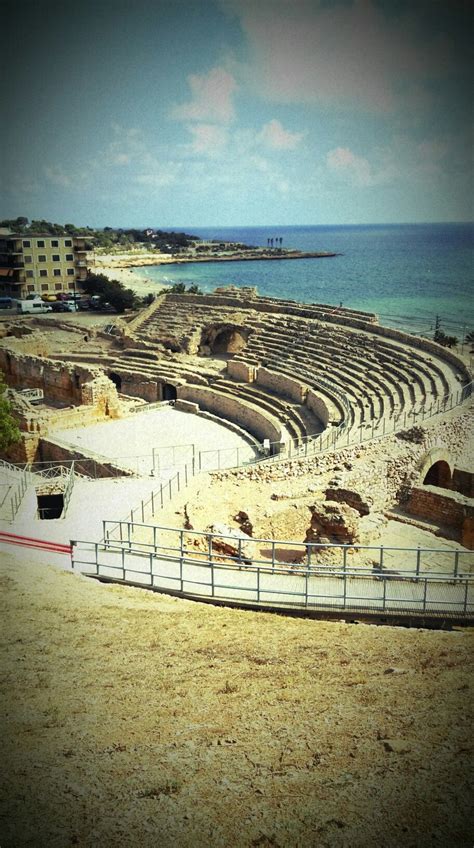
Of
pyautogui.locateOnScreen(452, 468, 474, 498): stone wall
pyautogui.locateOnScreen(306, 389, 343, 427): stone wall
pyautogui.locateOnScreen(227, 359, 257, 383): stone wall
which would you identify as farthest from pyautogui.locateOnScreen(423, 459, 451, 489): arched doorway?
pyautogui.locateOnScreen(227, 359, 257, 383): stone wall

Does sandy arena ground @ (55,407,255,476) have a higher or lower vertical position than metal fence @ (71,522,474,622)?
lower

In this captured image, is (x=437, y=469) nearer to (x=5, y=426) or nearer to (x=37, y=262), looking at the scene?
(x=5, y=426)

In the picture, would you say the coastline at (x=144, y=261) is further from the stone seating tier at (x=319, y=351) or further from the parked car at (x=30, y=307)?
the stone seating tier at (x=319, y=351)

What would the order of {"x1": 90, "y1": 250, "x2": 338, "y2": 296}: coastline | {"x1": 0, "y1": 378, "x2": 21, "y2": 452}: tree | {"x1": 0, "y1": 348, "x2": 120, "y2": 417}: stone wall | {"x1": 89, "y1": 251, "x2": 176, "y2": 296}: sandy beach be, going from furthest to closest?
{"x1": 90, "y1": 250, "x2": 338, "y2": 296}: coastline → {"x1": 89, "y1": 251, "x2": 176, "y2": 296}: sandy beach → {"x1": 0, "y1": 348, "x2": 120, "y2": 417}: stone wall → {"x1": 0, "y1": 378, "x2": 21, "y2": 452}: tree

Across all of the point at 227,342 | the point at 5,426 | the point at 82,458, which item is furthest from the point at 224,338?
the point at 5,426

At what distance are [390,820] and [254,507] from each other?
27.4 feet

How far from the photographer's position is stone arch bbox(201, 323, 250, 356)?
31.6 metres

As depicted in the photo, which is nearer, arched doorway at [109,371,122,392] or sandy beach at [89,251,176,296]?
arched doorway at [109,371,122,392]

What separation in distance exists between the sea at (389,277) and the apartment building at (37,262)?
12.8m

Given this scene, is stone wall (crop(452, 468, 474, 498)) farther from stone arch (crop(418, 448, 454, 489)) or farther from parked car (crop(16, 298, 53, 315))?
parked car (crop(16, 298, 53, 315))

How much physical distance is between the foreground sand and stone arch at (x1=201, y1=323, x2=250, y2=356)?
23898mm

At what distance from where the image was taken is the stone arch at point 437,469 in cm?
1420

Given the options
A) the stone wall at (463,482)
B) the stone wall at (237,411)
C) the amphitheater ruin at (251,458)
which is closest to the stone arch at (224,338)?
the amphitheater ruin at (251,458)

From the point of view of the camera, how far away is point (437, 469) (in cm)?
1512
